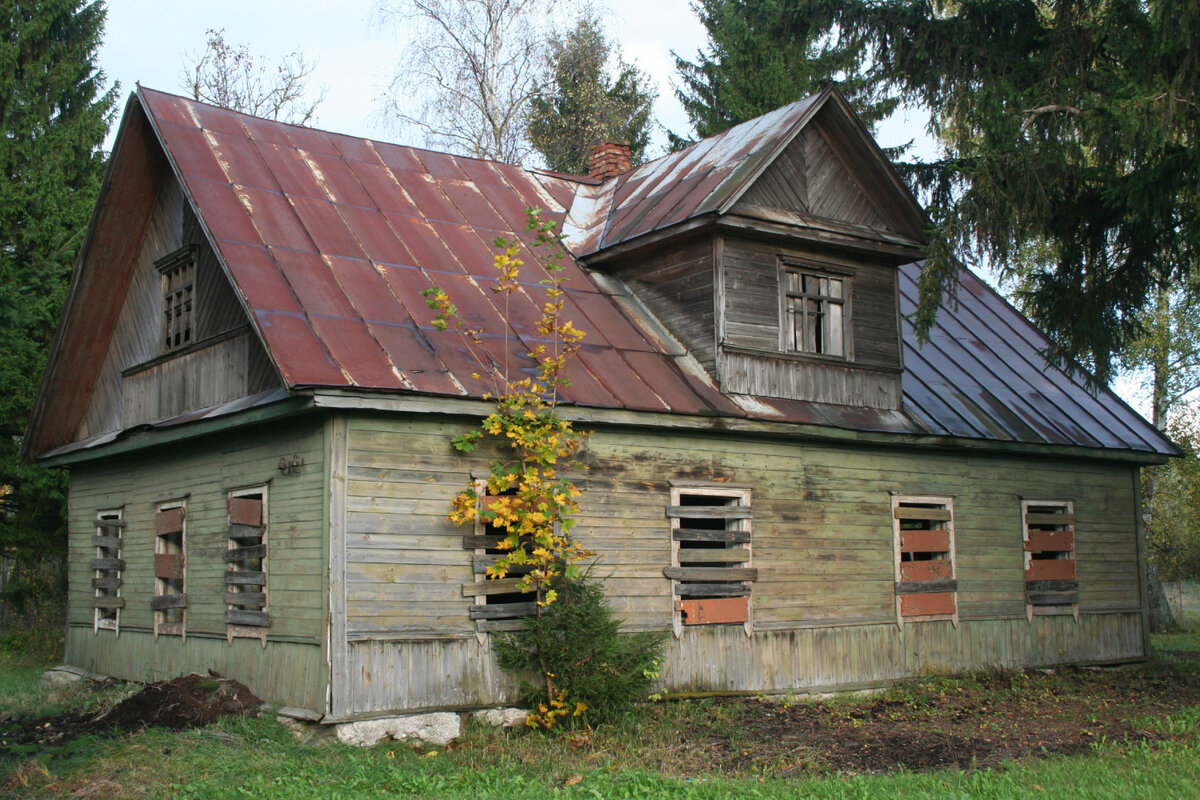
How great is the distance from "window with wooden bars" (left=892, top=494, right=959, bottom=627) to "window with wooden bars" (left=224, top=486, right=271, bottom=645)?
24.0 feet

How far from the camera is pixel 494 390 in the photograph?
37.0ft

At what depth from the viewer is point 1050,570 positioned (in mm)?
16000

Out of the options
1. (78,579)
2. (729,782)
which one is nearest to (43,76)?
(78,579)

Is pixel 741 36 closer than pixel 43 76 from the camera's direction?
No

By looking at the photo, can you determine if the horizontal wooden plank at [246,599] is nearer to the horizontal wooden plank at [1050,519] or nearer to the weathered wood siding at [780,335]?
the weathered wood siding at [780,335]

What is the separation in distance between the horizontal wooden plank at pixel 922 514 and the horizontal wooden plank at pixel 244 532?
7378 millimetres

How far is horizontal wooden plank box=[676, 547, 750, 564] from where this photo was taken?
1256 cm

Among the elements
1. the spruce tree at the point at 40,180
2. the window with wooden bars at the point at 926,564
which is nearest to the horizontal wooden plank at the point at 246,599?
the window with wooden bars at the point at 926,564

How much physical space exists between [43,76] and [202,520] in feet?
44.9

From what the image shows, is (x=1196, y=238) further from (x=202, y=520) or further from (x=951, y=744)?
(x=202, y=520)

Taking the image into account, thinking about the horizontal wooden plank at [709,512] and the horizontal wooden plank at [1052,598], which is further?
the horizontal wooden plank at [1052,598]

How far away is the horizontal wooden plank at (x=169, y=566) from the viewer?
13.2 meters

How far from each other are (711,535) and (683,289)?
3.05m

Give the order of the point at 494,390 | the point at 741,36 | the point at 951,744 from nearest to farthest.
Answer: the point at 951,744 < the point at 494,390 < the point at 741,36
